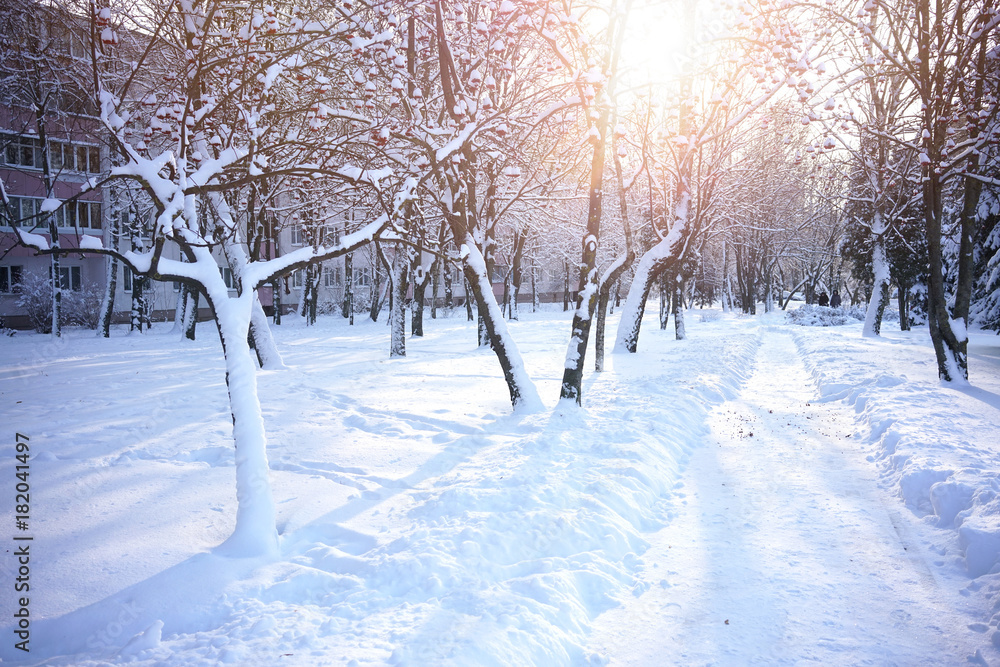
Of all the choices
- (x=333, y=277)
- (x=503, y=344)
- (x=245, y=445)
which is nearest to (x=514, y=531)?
(x=245, y=445)

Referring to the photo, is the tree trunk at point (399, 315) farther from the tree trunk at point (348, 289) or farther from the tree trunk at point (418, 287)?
the tree trunk at point (348, 289)

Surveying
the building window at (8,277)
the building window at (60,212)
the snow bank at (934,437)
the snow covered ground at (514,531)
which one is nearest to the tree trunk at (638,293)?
the snow bank at (934,437)

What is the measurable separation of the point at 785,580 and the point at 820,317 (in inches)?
1283

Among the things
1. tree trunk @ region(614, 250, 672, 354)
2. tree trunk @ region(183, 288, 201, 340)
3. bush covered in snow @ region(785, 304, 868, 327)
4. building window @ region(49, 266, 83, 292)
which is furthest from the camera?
bush covered in snow @ region(785, 304, 868, 327)

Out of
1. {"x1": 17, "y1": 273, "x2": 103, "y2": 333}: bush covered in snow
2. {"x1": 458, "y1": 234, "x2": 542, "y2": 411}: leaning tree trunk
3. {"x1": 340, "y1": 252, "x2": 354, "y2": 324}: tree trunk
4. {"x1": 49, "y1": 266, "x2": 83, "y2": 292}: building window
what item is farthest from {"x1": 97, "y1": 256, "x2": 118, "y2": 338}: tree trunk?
{"x1": 458, "y1": 234, "x2": 542, "y2": 411}: leaning tree trunk

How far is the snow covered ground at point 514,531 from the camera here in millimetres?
3578

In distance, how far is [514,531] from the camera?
4.87 m

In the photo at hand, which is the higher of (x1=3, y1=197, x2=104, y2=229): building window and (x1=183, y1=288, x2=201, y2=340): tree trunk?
(x1=3, y1=197, x2=104, y2=229): building window

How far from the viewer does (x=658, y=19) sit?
36.9 ft

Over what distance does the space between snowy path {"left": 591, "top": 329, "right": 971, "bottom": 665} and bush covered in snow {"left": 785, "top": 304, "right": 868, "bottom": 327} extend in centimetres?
2784

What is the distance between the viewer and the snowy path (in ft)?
11.8

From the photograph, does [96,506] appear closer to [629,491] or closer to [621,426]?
[629,491]

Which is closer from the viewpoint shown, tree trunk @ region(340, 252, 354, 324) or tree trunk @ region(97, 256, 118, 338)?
tree trunk @ region(97, 256, 118, 338)

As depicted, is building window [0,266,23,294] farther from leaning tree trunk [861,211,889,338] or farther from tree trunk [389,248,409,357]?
leaning tree trunk [861,211,889,338]
